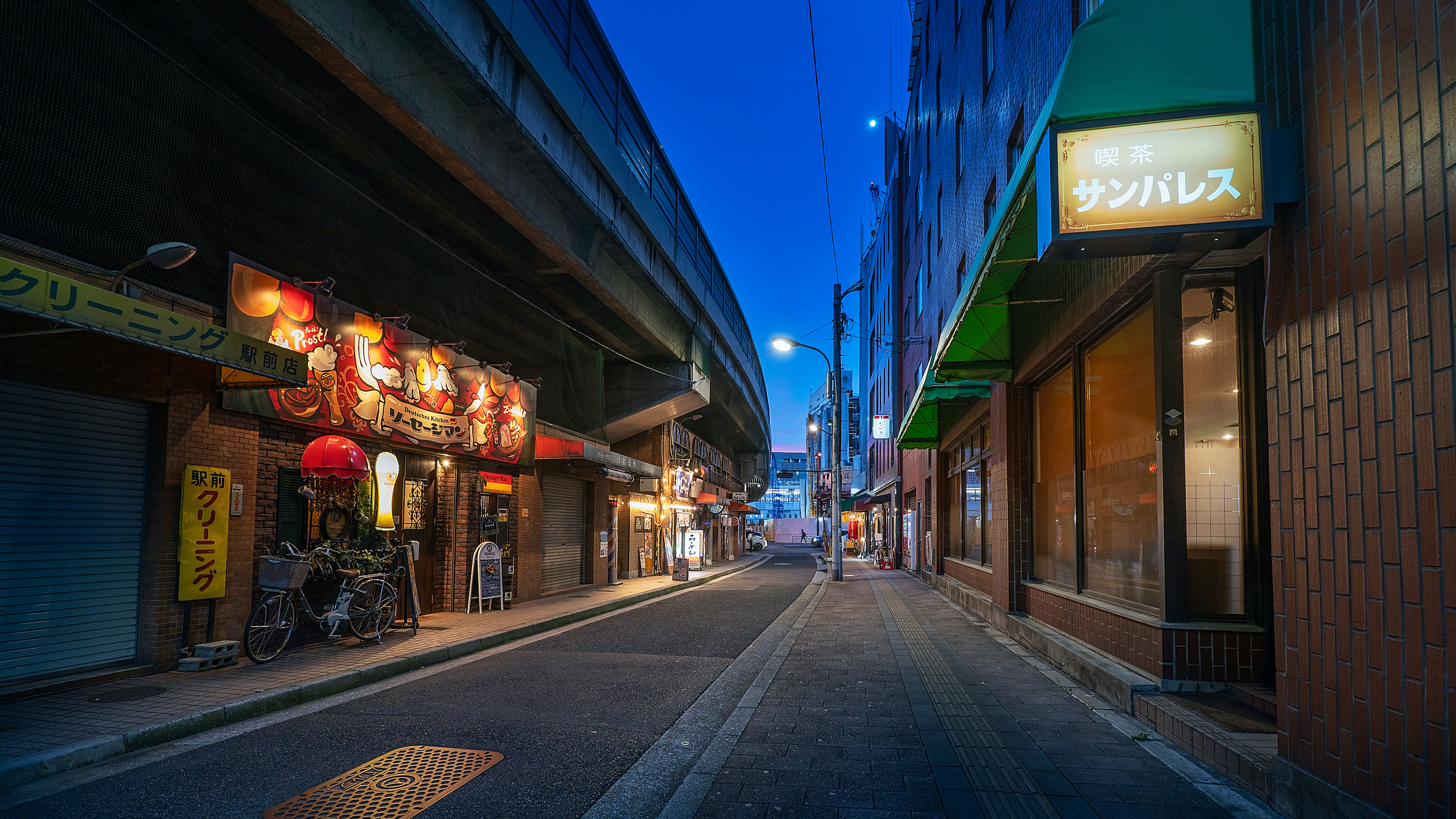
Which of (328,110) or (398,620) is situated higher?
(328,110)

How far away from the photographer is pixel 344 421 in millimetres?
10758

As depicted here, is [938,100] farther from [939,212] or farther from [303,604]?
[303,604]

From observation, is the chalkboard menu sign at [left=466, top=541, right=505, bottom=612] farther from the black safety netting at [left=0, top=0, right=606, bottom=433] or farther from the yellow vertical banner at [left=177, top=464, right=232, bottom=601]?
the yellow vertical banner at [left=177, top=464, right=232, bottom=601]

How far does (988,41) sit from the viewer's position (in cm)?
1468

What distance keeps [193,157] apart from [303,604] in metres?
5.29

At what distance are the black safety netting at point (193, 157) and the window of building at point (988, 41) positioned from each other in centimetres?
941

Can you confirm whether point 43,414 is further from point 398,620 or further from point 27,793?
point 398,620

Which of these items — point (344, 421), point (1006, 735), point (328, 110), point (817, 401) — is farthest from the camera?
point (817, 401)

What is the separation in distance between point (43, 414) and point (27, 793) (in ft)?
13.1

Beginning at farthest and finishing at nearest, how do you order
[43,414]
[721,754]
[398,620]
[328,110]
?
[398,620], [328,110], [43,414], [721,754]

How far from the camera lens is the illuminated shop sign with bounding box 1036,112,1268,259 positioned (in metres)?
4.51

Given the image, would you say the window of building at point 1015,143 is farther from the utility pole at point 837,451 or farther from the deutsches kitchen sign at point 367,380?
the utility pole at point 837,451

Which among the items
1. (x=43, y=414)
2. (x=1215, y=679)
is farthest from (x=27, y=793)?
(x=1215, y=679)

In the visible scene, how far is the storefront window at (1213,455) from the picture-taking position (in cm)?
629
